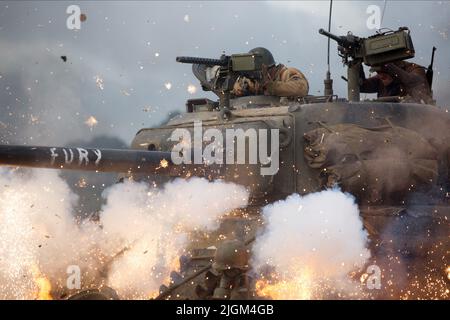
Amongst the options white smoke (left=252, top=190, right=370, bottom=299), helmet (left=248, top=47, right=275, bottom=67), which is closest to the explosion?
white smoke (left=252, top=190, right=370, bottom=299)

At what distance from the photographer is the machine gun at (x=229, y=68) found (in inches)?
360

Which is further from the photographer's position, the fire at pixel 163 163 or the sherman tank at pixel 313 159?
the fire at pixel 163 163

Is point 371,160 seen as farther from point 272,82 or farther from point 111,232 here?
point 111,232

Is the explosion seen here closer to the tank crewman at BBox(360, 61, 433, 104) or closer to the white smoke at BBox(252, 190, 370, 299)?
the white smoke at BBox(252, 190, 370, 299)

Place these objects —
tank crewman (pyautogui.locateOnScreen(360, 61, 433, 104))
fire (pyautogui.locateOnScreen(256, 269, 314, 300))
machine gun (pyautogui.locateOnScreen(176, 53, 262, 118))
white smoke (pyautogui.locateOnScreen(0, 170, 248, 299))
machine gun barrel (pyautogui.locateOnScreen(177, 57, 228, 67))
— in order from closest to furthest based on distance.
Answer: fire (pyautogui.locateOnScreen(256, 269, 314, 300)) → white smoke (pyautogui.locateOnScreen(0, 170, 248, 299)) → machine gun (pyautogui.locateOnScreen(176, 53, 262, 118)) → machine gun barrel (pyautogui.locateOnScreen(177, 57, 228, 67)) → tank crewman (pyautogui.locateOnScreen(360, 61, 433, 104))

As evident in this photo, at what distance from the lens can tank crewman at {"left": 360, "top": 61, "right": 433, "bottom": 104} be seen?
948 cm

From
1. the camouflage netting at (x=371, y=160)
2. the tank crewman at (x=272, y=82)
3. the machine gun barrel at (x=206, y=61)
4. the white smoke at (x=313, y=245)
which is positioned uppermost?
the machine gun barrel at (x=206, y=61)

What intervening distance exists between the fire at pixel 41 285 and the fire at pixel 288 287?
283 centimetres

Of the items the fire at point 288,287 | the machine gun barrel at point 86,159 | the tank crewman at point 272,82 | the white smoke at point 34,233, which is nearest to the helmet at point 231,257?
the fire at point 288,287

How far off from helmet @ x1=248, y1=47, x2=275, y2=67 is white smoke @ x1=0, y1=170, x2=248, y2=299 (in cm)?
253

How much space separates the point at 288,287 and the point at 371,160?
1927 mm

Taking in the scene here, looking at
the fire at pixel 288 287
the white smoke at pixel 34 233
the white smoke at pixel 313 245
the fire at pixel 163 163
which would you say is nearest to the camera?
the fire at pixel 288 287

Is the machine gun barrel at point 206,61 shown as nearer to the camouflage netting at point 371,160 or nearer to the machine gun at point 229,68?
the machine gun at point 229,68

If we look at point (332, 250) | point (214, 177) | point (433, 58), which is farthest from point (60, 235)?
point (433, 58)
